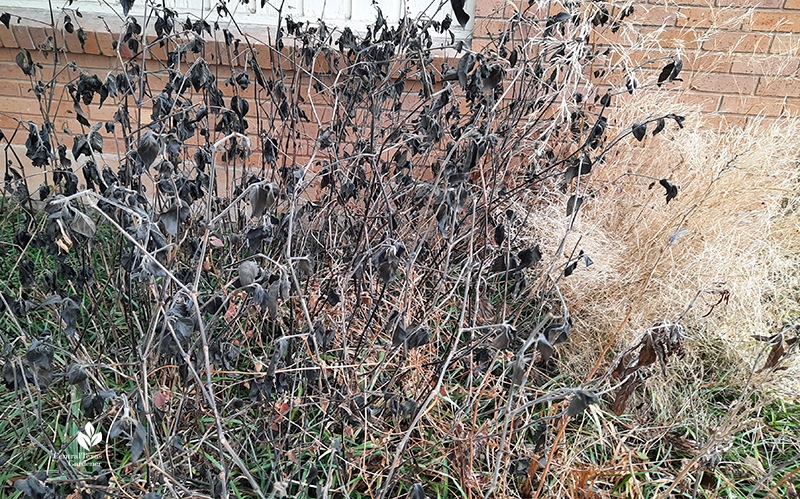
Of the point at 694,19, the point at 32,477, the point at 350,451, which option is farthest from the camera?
the point at 694,19

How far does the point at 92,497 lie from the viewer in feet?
3.61

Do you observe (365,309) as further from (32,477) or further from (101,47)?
(101,47)

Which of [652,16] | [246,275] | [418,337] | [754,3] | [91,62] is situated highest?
[754,3]

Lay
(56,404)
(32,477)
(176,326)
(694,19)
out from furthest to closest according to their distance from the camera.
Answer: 1. (694,19)
2. (56,404)
3. (176,326)
4. (32,477)

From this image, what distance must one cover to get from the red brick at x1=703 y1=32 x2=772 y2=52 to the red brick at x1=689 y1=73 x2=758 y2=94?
→ 0.48ft

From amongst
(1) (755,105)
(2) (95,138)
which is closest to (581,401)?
(2) (95,138)

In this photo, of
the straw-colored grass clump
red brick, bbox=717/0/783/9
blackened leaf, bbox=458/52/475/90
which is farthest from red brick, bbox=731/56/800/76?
blackened leaf, bbox=458/52/475/90

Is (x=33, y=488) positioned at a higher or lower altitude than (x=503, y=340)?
lower

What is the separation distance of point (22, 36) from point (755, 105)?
4304 mm

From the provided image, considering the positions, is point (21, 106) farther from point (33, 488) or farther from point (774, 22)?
point (774, 22)

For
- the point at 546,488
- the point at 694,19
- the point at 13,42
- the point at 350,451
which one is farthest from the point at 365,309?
the point at 13,42

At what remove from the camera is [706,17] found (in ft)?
9.50

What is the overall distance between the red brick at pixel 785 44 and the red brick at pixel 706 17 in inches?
9.7

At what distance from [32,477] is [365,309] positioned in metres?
1.10
